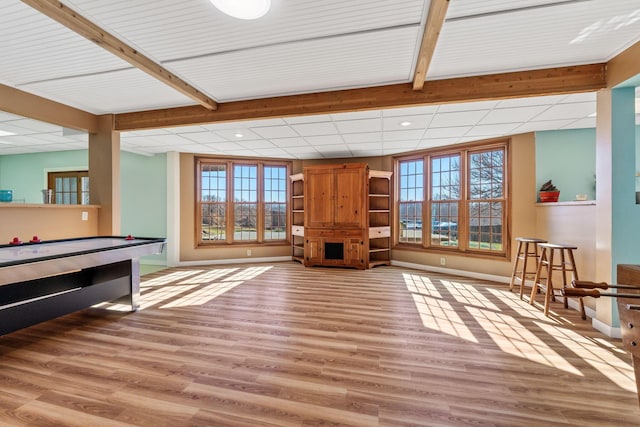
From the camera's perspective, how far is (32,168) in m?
6.39

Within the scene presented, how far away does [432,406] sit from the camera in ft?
5.55

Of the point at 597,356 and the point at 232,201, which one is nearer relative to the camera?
the point at 597,356

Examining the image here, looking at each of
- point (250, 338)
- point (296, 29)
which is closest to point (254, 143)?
point (296, 29)

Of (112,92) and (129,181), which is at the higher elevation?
(112,92)

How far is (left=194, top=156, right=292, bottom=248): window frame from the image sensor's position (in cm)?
617

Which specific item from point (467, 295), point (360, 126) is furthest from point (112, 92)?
point (467, 295)

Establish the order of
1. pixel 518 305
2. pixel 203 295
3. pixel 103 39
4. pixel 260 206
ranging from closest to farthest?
pixel 103 39, pixel 518 305, pixel 203 295, pixel 260 206

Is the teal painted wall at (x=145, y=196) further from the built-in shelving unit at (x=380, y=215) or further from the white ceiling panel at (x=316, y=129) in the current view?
the built-in shelving unit at (x=380, y=215)

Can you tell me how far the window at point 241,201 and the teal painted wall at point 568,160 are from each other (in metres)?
5.07

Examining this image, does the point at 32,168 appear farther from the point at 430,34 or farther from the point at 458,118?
the point at 458,118

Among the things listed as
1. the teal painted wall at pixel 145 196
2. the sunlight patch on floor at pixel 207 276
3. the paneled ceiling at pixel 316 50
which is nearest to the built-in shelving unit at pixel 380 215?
the paneled ceiling at pixel 316 50

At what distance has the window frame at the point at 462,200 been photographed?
15.2 feet

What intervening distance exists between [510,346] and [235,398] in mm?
2401

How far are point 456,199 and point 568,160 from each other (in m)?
1.71
